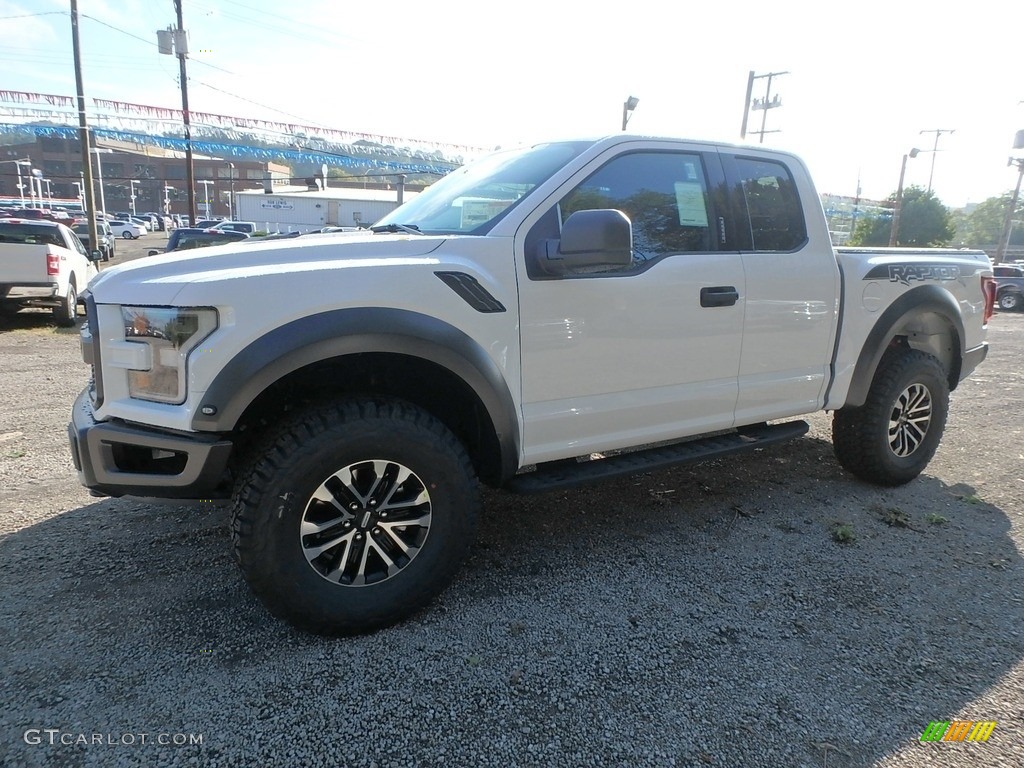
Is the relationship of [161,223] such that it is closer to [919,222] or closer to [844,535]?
[919,222]

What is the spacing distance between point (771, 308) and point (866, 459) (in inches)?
56.7

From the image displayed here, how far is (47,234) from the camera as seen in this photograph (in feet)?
35.8

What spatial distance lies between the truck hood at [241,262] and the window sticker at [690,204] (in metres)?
1.34

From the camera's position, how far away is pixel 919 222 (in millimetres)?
42906

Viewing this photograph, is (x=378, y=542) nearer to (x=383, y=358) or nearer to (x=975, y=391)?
(x=383, y=358)

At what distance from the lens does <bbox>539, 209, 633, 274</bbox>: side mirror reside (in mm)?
2586

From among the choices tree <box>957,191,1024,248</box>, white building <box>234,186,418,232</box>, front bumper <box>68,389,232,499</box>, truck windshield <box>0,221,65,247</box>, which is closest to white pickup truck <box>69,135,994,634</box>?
front bumper <box>68,389,232,499</box>

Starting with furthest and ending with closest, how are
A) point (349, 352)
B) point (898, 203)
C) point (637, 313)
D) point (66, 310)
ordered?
point (898, 203)
point (66, 310)
point (637, 313)
point (349, 352)

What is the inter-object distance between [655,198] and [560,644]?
2.12 meters

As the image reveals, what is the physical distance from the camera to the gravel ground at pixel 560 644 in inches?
81.8

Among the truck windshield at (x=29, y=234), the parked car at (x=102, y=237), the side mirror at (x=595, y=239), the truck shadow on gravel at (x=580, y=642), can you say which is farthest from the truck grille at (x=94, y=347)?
the parked car at (x=102, y=237)

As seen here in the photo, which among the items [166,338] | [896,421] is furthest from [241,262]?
[896,421]

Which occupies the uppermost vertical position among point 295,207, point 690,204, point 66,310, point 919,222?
point 919,222

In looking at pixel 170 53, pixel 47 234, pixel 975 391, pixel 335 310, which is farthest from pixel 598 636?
pixel 170 53
